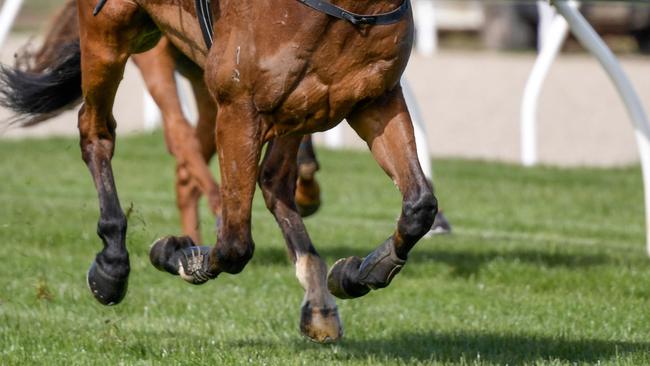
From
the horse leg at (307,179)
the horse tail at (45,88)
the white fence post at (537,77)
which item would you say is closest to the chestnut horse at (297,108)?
the horse tail at (45,88)

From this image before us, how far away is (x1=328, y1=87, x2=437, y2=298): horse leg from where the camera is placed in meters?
4.64

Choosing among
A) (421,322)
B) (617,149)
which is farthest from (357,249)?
(617,149)

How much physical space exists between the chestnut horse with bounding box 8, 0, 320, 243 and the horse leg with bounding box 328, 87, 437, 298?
2429 millimetres

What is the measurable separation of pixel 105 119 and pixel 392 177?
5.32 feet

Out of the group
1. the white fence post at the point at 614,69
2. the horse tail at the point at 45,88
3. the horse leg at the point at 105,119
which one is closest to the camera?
the horse leg at the point at 105,119

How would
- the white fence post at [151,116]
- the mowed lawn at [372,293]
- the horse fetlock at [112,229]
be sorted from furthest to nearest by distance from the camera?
the white fence post at [151,116]
the horse fetlock at [112,229]
the mowed lawn at [372,293]

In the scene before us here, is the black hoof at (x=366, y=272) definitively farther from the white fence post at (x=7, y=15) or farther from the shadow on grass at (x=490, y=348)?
the white fence post at (x=7, y=15)

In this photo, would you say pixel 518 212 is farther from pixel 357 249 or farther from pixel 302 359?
pixel 302 359

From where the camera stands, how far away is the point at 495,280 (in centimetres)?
717

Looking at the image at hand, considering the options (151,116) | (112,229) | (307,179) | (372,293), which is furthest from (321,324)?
(151,116)

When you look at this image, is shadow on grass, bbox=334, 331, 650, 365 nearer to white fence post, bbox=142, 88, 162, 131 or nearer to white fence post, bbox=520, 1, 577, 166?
white fence post, bbox=520, 1, 577, 166

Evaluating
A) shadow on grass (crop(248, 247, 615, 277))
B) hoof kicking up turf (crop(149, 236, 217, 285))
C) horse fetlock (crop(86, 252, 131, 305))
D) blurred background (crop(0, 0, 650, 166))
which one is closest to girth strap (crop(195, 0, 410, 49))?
hoof kicking up turf (crop(149, 236, 217, 285))

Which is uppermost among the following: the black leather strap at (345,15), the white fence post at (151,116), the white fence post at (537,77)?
the black leather strap at (345,15)

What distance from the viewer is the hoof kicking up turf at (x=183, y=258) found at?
509 centimetres
